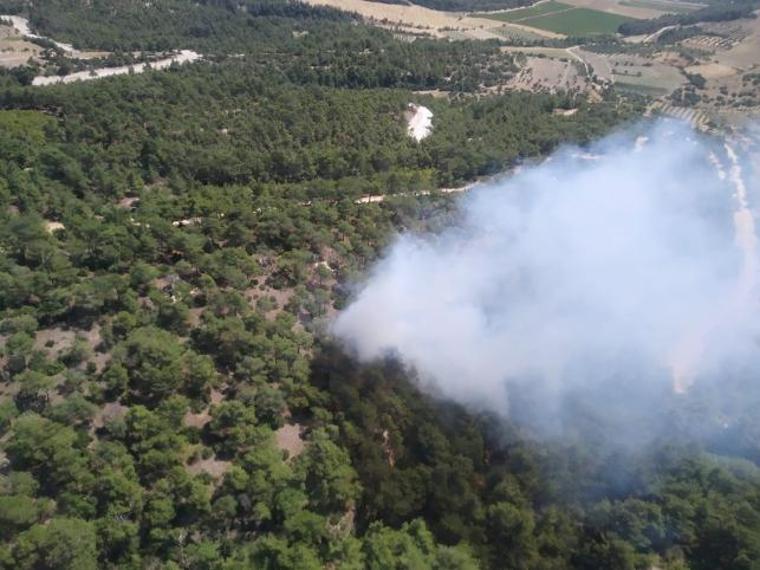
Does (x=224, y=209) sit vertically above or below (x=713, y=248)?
above

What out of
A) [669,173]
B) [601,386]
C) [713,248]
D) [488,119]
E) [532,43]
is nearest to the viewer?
[601,386]

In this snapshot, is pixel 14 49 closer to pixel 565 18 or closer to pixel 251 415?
pixel 251 415

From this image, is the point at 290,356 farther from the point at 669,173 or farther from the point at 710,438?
the point at 669,173

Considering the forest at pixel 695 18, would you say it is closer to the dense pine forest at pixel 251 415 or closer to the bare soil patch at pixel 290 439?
the dense pine forest at pixel 251 415

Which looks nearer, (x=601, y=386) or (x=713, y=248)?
→ (x=601, y=386)

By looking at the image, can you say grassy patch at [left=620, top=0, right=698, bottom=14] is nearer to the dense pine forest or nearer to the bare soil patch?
the dense pine forest

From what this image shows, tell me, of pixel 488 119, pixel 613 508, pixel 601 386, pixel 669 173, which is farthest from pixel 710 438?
pixel 488 119

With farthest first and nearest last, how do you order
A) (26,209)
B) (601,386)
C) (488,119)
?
(488,119) < (26,209) < (601,386)

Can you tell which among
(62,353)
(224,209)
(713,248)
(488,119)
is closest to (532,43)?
(488,119)
